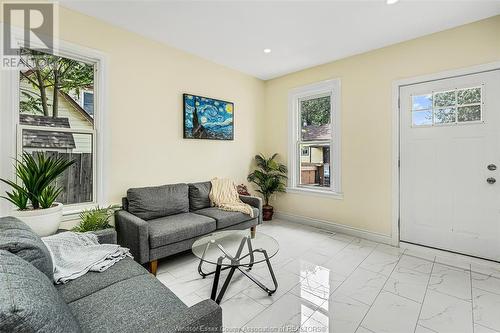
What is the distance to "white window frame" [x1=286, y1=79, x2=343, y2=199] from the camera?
3.79 m

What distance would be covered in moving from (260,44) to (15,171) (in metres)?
3.01

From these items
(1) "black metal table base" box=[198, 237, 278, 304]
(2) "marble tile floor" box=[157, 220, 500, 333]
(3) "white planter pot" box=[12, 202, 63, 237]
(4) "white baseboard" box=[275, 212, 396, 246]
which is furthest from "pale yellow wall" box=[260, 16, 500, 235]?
(3) "white planter pot" box=[12, 202, 63, 237]

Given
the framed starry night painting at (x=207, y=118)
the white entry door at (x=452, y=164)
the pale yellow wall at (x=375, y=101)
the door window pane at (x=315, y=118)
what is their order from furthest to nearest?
the door window pane at (x=315, y=118)
the framed starry night painting at (x=207, y=118)
the pale yellow wall at (x=375, y=101)
the white entry door at (x=452, y=164)

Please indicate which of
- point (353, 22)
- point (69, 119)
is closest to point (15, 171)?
point (69, 119)

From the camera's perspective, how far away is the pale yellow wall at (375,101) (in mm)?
2746

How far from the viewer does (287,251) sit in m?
3.06

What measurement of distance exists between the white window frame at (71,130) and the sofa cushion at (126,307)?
1.67 metres

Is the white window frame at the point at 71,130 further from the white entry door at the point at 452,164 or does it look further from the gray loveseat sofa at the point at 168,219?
the white entry door at the point at 452,164

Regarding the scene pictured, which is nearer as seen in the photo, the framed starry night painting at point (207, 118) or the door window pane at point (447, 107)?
the door window pane at point (447, 107)

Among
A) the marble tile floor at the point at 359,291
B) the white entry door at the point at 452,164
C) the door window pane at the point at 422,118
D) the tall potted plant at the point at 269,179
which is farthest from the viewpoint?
the tall potted plant at the point at 269,179

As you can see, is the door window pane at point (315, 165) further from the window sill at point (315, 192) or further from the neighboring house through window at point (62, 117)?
the neighboring house through window at point (62, 117)

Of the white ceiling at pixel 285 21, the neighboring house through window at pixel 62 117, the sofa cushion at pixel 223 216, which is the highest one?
the white ceiling at pixel 285 21

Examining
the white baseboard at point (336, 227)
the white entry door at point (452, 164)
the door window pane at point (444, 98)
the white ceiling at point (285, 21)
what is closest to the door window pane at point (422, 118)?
the white entry door at point (452, 164)

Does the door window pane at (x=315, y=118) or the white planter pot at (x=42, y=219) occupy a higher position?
the door window pane at (x=315, y=118)
